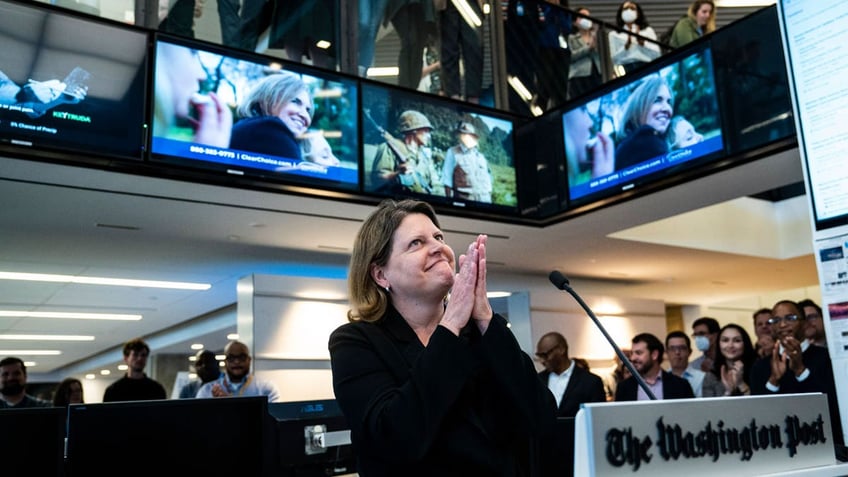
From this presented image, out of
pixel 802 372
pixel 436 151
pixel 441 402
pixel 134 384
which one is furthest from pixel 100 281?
pixel 441 402

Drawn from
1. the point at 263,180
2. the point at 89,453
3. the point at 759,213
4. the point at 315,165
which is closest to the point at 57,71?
the point at 263,180

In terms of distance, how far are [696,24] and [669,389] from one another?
4.14 m

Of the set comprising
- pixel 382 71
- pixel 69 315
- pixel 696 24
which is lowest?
pixel 69 315

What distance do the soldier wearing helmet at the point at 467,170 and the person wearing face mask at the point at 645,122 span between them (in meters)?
1.14

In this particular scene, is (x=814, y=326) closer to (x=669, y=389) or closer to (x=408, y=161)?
(x=669, y=389)

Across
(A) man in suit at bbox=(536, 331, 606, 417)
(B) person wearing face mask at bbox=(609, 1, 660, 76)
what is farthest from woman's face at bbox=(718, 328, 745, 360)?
(B) person wearing face mask at bbox=(609, 1, 660, 76)

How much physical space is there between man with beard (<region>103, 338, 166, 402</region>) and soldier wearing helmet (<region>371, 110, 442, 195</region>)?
2.28 metres

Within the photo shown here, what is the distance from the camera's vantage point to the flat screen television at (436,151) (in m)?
6.12

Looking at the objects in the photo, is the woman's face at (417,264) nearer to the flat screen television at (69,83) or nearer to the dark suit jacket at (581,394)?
the dark suit jacket at (581,394)

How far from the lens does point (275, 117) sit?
5621mm

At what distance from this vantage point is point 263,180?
5484 millimetres

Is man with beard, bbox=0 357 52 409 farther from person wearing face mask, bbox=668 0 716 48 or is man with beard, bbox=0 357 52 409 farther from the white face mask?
person wearing face mask, bbox=668 0 716 48

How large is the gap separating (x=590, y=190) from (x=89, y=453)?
5213 millimetres

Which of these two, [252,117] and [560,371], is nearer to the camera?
[252,117]
